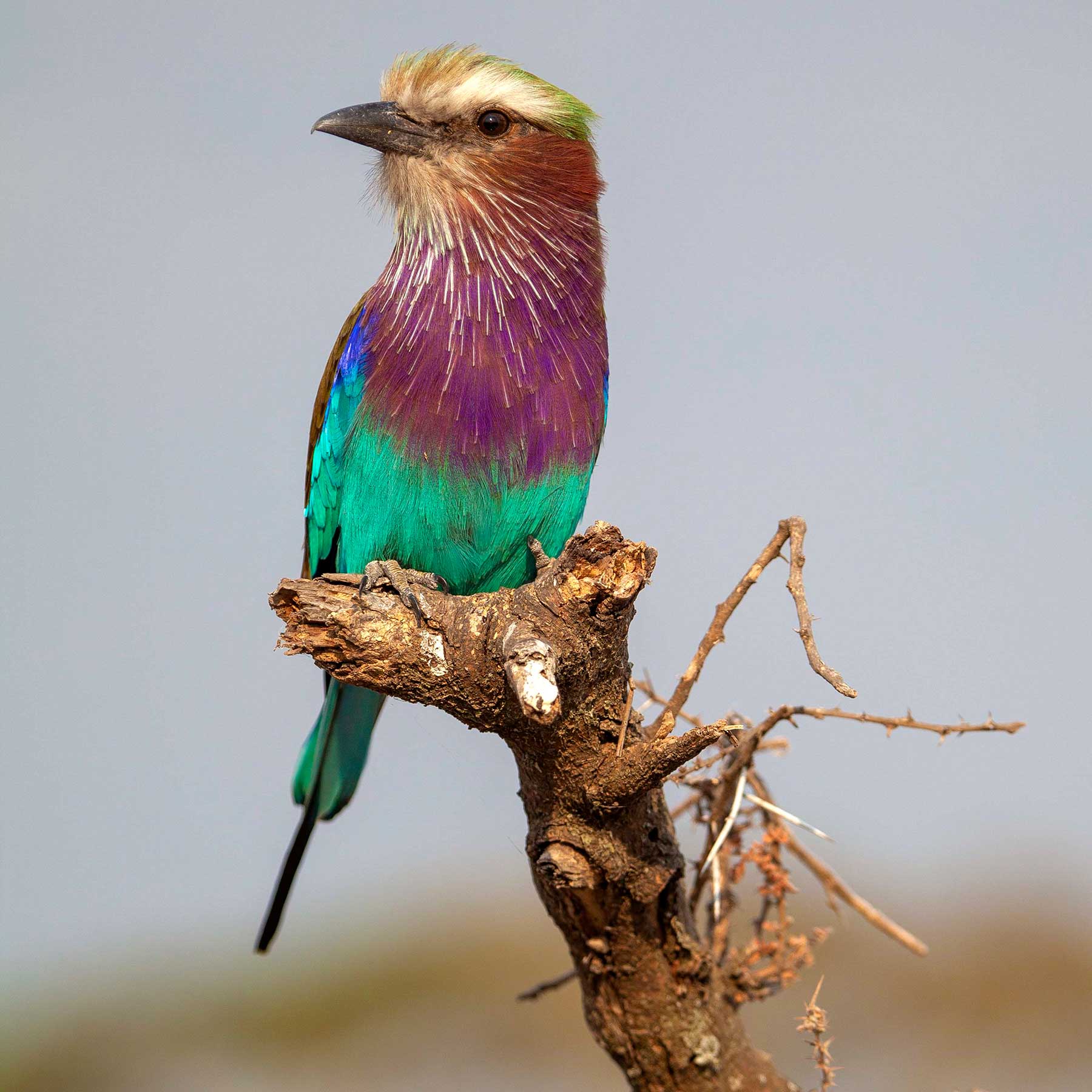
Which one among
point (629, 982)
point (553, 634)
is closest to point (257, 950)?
point (629, 982)

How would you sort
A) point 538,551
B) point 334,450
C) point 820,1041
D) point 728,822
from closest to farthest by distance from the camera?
point 820,1041
point 728,822
point 538,551
point 334,450

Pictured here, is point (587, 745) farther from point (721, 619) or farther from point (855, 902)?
point (855, 902)

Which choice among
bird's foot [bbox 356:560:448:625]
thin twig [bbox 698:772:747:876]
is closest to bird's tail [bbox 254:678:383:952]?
bird's foot [bbox 356:560:448:625]

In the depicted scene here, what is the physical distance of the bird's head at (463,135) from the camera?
2992mm

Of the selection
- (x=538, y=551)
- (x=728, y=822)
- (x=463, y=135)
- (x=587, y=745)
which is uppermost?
(x=463, y=135)

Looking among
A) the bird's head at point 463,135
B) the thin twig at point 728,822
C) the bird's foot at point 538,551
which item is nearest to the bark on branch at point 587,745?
the thin twig at point 728,822

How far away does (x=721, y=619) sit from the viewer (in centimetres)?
272

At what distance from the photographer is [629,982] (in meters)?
2.61

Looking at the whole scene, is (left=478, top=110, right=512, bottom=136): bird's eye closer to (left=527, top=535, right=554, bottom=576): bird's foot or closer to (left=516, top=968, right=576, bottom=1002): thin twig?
(left=527, top=535, right=554, bottom=576): bird's foot

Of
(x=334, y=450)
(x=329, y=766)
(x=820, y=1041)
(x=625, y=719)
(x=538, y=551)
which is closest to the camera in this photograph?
(x=625, y=719)

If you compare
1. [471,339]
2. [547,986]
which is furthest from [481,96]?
[547,986]

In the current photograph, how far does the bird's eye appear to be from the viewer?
9.87ft

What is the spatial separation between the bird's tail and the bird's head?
1445 mm

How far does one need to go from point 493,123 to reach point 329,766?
6.50 ft
